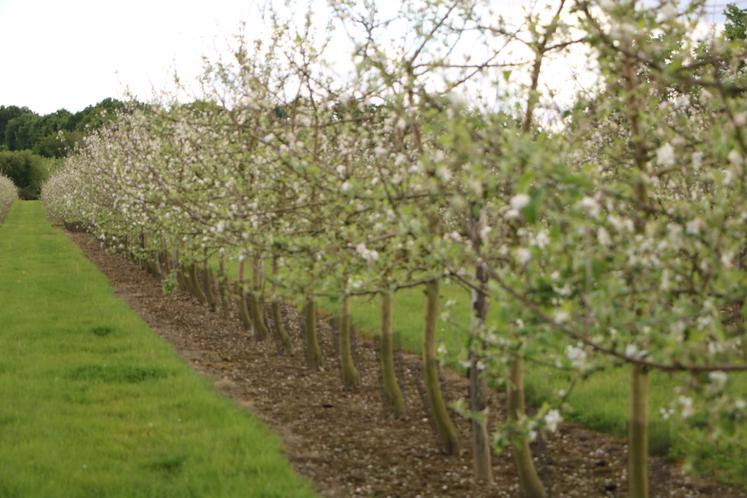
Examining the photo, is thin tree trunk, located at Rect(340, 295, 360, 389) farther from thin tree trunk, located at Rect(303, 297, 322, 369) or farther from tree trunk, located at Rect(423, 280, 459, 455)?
tree trunk, located at Rect(423, 280, 459, 455)

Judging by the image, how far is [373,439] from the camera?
36.6 ft

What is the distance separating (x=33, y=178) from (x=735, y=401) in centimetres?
13325

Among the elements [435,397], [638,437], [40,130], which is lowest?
[435,397]

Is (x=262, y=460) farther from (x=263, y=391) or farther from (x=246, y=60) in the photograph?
(x=246, y=60)

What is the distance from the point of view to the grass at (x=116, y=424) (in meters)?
8.88

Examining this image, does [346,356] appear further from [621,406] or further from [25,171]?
[25,171]

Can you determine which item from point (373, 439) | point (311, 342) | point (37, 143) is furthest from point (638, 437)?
point (37, 143)

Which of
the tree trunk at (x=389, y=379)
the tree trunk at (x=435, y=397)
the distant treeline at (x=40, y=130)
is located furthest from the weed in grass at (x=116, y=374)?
the distant treeline at (x=40, y=130)

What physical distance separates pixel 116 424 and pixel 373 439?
3410mm

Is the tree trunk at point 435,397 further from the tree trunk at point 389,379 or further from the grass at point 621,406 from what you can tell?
the tree trunk at point 389,379

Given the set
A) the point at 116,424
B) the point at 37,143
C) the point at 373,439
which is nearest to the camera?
the point at 116,424

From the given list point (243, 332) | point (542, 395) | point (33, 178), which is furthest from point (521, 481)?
point (33, 178)

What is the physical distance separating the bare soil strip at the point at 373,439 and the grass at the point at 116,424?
71 cm

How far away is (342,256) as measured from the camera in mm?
7477
